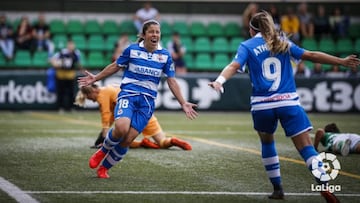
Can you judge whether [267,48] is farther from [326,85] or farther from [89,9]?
[89,9]

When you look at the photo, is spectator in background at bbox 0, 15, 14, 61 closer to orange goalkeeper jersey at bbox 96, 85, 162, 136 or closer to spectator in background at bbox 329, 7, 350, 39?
spectator in background at bbox 329, 7, 350, 39

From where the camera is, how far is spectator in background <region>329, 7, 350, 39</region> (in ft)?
92.5

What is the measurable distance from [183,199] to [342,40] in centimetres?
2145

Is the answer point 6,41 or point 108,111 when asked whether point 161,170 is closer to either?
point 108,111

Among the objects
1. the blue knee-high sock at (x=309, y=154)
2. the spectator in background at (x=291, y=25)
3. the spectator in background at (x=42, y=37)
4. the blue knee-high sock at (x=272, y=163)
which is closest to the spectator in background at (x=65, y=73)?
the spectator in background at (x=42, y=37)

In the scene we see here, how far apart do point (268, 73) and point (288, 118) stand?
1.66 feet

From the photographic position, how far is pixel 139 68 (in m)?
9.48

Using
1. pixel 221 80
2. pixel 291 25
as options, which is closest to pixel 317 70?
pixel 291 25

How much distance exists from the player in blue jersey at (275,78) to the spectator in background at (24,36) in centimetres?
1879

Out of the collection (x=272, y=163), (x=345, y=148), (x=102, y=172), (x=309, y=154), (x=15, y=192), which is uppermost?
(x=309, y=154)

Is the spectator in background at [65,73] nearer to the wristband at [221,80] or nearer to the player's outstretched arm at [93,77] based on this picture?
the player's outstretched arm at [93,77]

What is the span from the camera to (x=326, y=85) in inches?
937

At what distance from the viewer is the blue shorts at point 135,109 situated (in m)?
9.30

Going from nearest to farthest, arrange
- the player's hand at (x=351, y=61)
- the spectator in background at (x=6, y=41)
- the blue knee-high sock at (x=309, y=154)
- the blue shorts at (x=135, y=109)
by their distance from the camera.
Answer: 1. the blue knee-high sock at (x=309, y=154)
2. the player's hand at (x=351, y=61)
3. the blue shorts at (x=135, y=109)
4. the spectator in background at (x=6, y=41)
